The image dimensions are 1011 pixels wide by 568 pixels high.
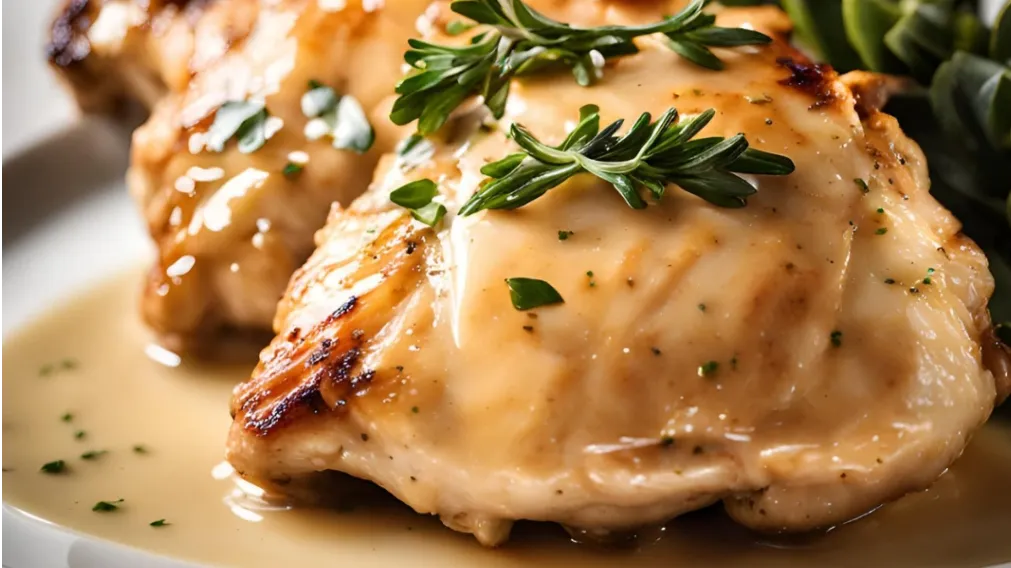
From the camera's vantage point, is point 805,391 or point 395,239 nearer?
point 805,391

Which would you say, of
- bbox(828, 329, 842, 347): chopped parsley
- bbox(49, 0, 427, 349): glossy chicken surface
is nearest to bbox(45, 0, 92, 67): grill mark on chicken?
bbox(49, 0, 427, 349): glossy chicken surface

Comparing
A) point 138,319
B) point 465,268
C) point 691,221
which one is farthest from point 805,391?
point 138,319

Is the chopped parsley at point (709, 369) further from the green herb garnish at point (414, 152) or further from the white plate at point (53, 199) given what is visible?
the white plate at point (53, 199)

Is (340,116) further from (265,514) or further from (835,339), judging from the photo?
(835,339)

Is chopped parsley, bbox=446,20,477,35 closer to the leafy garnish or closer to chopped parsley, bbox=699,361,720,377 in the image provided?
the leafy garnish

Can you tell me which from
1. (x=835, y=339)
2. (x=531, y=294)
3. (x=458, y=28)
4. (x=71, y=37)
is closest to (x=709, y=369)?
(x=835, y=339)

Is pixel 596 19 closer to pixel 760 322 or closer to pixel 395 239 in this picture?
pixel 395 239
